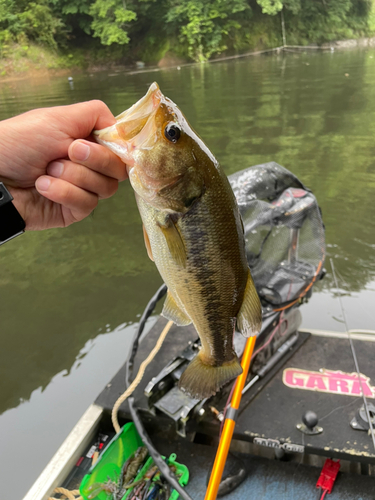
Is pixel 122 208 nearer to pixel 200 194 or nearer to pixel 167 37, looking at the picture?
pixel 200 194

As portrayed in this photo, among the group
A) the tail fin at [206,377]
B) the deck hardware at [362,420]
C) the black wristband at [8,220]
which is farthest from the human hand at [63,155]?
the deck hardware at [362,420]

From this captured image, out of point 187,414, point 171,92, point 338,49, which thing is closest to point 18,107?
point 171,92

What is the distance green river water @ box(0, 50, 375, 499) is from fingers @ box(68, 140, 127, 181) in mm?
3028

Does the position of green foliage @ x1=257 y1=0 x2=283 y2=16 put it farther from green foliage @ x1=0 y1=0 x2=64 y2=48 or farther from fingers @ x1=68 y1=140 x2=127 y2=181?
fingers @ x1=68 y1=140 x2=127 y2=181

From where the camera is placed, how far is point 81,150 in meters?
1.26

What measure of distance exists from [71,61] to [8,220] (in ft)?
115

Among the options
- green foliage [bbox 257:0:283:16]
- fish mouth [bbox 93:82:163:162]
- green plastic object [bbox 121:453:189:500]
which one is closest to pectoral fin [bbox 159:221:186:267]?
fish mouth [bbox 93:82:163:162]

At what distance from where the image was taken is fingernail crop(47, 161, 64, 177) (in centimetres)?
138

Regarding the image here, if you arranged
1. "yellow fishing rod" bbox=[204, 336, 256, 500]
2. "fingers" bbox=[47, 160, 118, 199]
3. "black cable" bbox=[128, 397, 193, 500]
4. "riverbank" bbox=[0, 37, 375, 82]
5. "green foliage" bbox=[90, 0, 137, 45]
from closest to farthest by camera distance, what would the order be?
"fingers" bbox=[47, 160, 118, 199], "yellow fishing rod" bbox=[204, 336, 256, 500], "black cable" bbox=[128, 397, 193, 500], "riverbank" bbox=[0, 37, 375, 82], "green foliage" bbox=[90, 0, 137, 45]

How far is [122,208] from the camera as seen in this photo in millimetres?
8141

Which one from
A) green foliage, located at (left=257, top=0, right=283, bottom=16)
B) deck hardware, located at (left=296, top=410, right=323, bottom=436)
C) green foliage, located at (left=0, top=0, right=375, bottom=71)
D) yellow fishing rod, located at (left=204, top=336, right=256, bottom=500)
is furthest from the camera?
green foliage, located at (left=257, top=0, right=283, bottom=16)

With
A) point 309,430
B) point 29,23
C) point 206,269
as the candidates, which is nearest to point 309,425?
point 309,430

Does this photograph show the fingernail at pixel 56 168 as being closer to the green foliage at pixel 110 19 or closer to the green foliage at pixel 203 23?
the green foliage at pixel 110 19

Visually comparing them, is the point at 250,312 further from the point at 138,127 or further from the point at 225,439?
the point at 225,439
